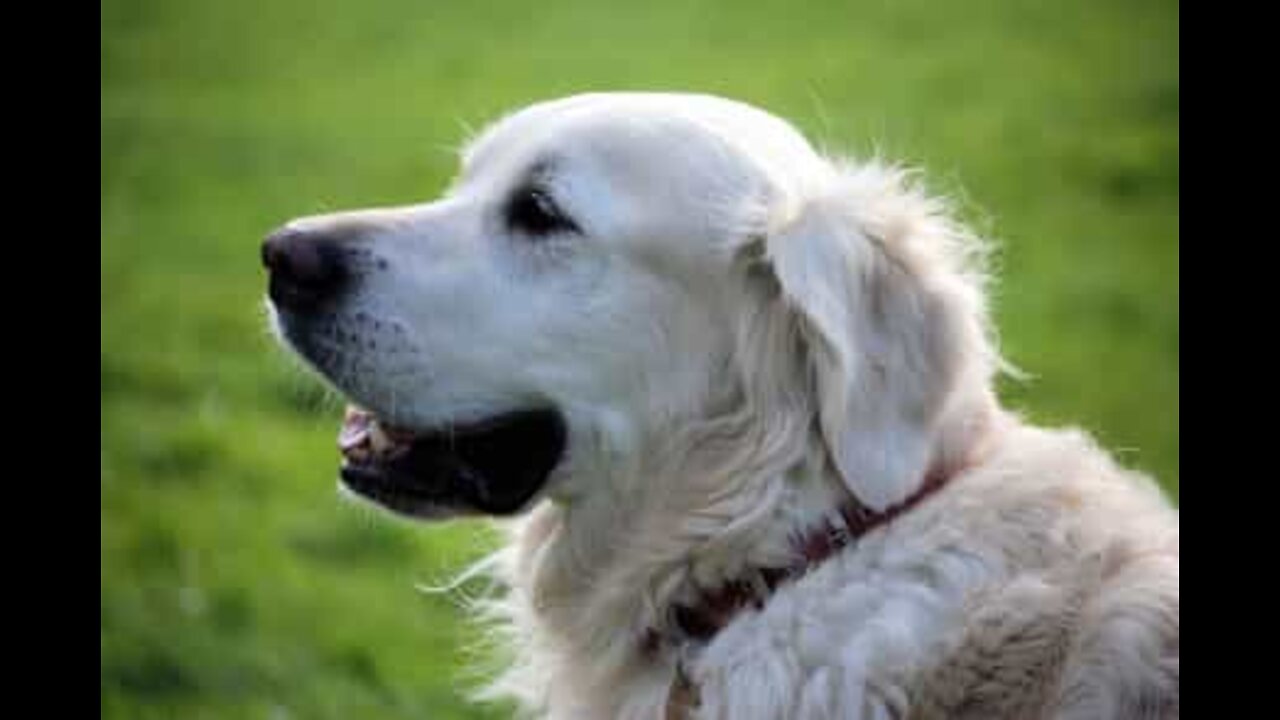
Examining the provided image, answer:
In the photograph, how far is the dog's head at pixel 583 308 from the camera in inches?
141

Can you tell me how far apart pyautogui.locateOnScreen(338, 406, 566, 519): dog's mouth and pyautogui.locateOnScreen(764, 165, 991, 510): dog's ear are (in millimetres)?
551

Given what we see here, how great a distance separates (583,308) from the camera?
3613 mm

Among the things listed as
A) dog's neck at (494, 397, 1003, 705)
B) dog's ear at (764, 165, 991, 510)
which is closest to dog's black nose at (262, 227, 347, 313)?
dog's neck at (494, 397, 1003, 705)

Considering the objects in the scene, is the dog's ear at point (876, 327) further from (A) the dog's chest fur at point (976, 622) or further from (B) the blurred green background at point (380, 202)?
(B) the blurred green background at point (380, 202)

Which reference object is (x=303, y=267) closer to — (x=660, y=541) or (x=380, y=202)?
(x=660, y=541)

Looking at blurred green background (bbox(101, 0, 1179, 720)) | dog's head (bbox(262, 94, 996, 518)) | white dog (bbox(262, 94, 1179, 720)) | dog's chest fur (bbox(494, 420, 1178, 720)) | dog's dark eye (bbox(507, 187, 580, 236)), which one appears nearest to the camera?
dog's chest fur (bbox(494, 420, 1178, 720))

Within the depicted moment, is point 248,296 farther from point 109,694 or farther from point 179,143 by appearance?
point 109,694

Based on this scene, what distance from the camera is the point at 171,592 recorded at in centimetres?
629

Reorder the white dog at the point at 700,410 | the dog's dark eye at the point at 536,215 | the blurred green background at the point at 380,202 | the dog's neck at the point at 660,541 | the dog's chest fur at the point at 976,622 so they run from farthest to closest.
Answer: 1. the blurred green background at the point at 380,202
2. the dog's dark eye at the point at 536,215
3. the dog's neck at the point at 660,541
4. the white dog at the point at 700,410
5. the dog's chest fur at the point at 976,622

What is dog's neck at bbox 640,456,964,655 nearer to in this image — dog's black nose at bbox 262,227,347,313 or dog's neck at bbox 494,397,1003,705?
dog's neck at bbox 494,397,1003,705

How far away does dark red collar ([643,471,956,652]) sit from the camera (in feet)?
11.0

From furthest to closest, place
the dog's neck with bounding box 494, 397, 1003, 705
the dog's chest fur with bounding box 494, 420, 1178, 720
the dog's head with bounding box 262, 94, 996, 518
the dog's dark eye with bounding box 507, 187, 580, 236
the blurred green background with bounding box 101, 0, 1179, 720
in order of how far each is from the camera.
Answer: the blurred green background with bounding box 101, 0, 1179, 720, the dog's dark eye with bounding box 507, 187, 580, 236, the dog's head with bounding box 262, 94, 996, 518, the dog's neck with bounding box 494, 397, 1003, 705, the dog's chest fur with bounding box 494, 420, 1178, 720

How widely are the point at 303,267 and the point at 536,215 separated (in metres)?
0.47

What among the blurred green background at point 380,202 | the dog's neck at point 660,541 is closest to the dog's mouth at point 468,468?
the dog's neck at point 660,541
